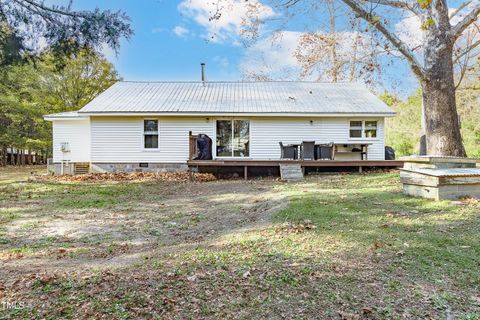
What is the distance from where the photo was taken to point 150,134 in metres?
13.4

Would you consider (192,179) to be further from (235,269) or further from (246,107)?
(235,269)

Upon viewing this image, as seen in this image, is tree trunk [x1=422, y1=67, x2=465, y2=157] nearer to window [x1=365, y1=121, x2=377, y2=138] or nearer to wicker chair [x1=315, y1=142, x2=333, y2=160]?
wicker chair [x1=315, y1=142, x2=333, y2=160]

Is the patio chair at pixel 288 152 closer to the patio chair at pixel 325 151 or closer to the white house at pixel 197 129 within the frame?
the patio chair at pixel 325 151

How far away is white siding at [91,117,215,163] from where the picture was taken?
1328cm

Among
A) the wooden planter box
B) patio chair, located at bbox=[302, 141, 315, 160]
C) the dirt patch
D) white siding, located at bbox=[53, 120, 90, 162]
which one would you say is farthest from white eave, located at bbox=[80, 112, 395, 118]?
the wooden planter box

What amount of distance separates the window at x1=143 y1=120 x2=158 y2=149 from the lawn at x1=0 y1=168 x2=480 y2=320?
7.64 m

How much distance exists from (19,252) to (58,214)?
96.9 inches

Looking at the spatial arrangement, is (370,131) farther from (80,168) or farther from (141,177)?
(80,168)

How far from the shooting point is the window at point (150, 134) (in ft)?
43.9

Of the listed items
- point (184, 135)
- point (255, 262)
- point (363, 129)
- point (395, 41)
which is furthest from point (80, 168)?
point (255, 262)

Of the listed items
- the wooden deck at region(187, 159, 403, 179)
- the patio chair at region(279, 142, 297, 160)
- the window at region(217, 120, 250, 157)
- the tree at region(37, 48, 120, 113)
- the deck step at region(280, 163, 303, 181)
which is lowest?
the deck step at region(280, 163, 303, 181)

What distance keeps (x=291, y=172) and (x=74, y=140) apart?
9.79 meters

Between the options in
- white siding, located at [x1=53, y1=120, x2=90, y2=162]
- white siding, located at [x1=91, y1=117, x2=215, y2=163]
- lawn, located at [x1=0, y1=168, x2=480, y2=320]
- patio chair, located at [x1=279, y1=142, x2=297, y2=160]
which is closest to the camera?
lawn, located at [x1=0, y1=168, x2=480, y2=320]

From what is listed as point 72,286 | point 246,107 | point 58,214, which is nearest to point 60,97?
point 246,107
